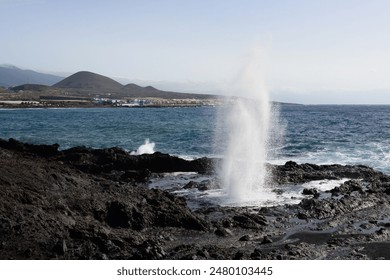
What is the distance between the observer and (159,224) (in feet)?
46.8

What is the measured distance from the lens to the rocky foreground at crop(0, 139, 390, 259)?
1139 centimetres

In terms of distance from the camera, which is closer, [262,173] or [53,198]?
[53,198]

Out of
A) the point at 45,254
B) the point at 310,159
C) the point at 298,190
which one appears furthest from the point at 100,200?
the point at 310,159

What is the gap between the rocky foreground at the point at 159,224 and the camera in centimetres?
1139

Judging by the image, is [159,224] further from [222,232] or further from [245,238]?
[245,238]

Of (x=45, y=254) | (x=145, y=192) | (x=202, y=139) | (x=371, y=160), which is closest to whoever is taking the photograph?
(x=45, y=254)

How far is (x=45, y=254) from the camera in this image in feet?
35.4

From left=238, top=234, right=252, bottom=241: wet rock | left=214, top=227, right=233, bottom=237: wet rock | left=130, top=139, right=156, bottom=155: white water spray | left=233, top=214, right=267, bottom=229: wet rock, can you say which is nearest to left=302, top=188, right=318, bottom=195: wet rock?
left=233, top=214, right=267, bottom=229: wet rock

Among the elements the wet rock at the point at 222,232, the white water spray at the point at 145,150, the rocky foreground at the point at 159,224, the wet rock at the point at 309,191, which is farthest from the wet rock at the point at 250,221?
the white water spray at the point at 145,150

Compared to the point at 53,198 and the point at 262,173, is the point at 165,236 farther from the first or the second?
the point at 262,173

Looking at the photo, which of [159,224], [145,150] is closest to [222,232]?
[159,224]

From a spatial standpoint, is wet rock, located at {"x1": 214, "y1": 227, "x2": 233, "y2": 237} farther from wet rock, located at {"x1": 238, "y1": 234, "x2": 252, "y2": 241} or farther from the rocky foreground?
wet rock, located at {"x1": 238, "y1": 234, "x2": 252, "y2": 241}

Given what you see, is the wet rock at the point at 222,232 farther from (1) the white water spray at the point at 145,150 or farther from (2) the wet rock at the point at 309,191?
(1) the white water spray at the point at 145,150

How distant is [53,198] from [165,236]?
3582mm
